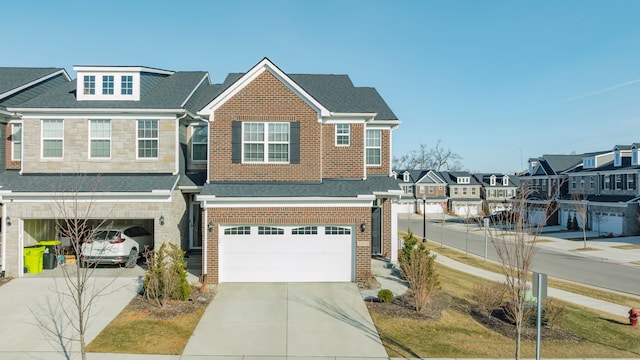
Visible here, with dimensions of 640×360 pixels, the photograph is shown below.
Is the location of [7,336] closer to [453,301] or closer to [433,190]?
[453,301]

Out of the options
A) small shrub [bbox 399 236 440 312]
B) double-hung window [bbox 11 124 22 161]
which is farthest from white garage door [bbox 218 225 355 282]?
double-hung window [bbox 11 124 22 161]

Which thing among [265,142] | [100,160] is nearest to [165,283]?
[265,142]

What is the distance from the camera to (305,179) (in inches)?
620

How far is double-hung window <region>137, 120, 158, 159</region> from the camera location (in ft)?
55.5

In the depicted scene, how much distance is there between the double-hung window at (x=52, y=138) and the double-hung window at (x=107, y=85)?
2365 millimetres

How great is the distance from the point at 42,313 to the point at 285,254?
7827mm

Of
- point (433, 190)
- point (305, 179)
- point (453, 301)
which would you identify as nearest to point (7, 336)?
point (305, 179)

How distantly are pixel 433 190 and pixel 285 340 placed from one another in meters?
60.6

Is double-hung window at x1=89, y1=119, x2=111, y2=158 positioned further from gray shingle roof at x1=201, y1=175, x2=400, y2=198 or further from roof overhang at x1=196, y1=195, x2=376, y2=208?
roof overhang at x1=196, y1=195, x2=376, y2=208

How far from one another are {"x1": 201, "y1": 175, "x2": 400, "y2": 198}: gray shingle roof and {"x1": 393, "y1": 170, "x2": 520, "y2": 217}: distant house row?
164 feet

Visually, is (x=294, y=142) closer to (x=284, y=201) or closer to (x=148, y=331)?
(x=284, y=201)

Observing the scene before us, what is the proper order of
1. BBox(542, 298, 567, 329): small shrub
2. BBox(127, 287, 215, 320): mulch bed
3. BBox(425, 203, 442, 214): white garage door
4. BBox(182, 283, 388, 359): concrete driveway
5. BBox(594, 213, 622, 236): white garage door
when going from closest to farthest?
1. BBox(182, 283, 388, 359): concrete driveway
2. BBox(127, 287, 215, 320): mulch bed
3. BBox(542, 298, 567, 329): small shrub
4. BBox(594, 213, 622, 236): white garage door
5. BBox(425, 203, 442, 214): white garage door

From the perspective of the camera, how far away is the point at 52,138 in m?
16.7

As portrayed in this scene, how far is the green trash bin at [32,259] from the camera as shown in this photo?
592 inches
